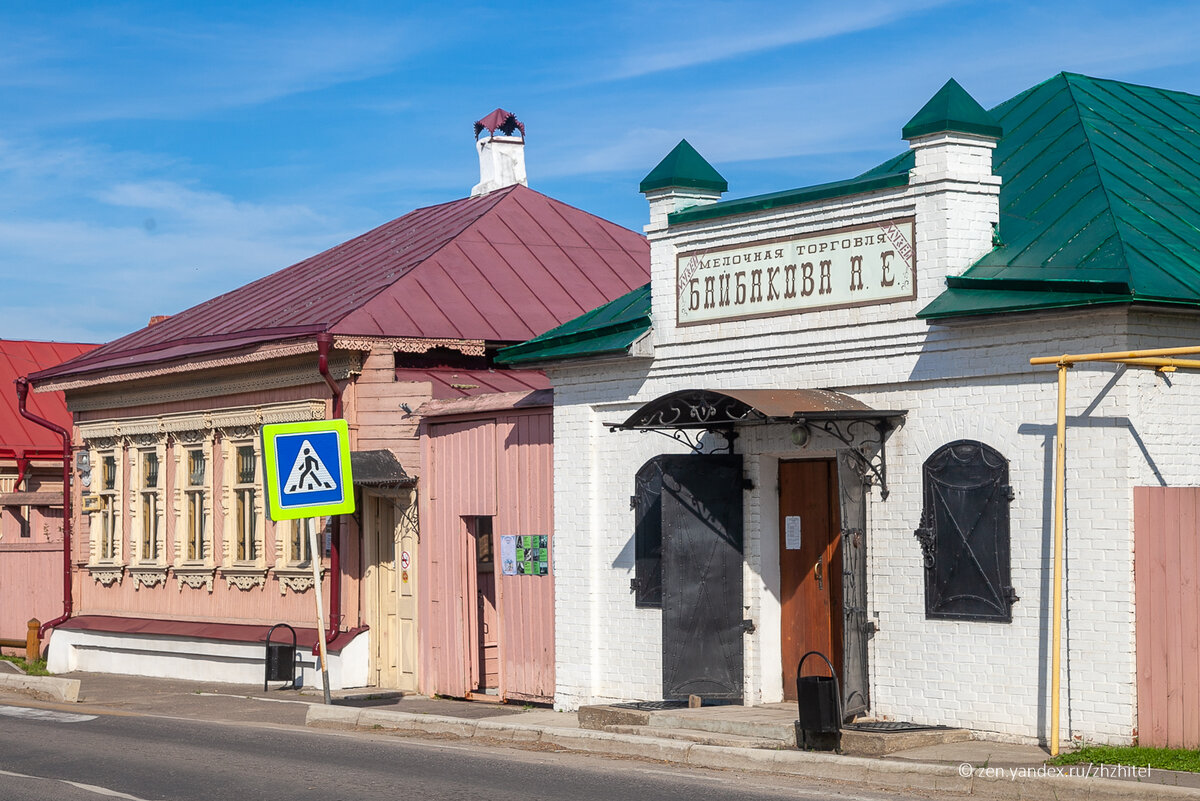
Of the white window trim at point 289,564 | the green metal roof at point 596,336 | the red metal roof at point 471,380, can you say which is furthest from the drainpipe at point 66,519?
the green metal roof at point 596,336

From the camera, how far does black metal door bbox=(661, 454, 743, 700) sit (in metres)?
14.3

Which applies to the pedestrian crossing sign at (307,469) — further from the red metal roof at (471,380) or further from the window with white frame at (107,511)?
the window with white frame at (107,511)

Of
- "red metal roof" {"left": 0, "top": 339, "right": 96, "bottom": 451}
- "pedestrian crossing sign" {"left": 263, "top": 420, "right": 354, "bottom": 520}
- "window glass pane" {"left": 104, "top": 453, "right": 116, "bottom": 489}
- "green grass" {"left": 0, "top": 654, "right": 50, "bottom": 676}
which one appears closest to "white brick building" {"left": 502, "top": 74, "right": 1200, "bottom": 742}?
"pedestrian crossing sign" {"left": 263, "top": 420, "right": 354, "bottom": 520}

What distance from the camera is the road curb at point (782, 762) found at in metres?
9.86

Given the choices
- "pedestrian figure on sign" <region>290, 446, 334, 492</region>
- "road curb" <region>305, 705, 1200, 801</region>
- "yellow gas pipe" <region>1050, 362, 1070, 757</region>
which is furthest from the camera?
"pedestrian figure on sign" <region>290, 446, 334, 492</region>

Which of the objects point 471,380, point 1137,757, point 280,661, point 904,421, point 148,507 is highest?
point 471,380

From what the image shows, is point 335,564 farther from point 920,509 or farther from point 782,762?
point 782,762

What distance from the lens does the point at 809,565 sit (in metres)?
14.3

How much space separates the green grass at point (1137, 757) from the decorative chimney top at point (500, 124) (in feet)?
51.1

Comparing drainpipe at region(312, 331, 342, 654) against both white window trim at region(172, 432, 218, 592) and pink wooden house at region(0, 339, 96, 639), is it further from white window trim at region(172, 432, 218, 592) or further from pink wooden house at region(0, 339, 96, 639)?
pink wooden house at region(0, 339, 96, 639)

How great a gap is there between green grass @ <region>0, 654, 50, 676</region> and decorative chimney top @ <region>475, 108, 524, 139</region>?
409 inches

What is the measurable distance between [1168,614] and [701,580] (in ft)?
14.3

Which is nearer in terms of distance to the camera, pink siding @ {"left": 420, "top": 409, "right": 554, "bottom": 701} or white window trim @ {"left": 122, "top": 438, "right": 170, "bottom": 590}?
pink siding @ {"left": 420, "top": 409, "right": 554, "bottom": 701}

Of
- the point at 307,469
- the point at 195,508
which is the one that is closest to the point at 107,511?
the point at 195,508
